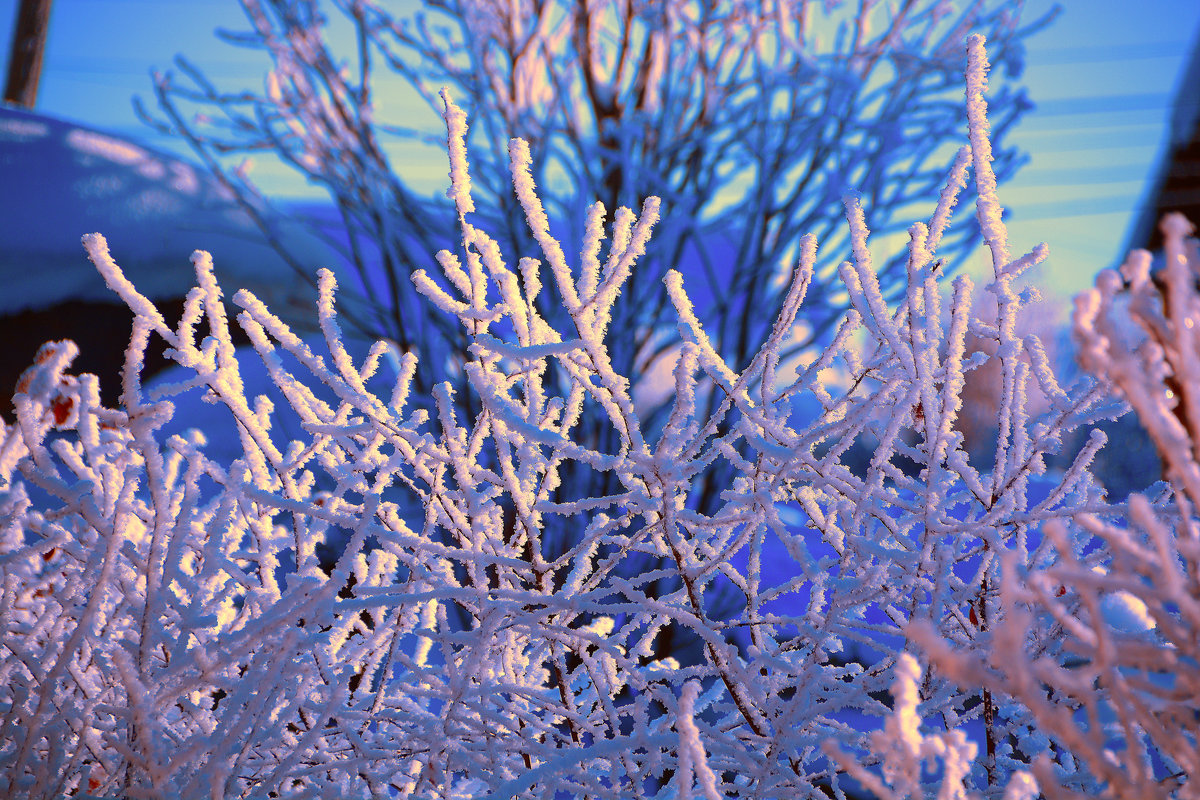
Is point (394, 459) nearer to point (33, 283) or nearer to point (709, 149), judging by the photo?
point (709, 149)

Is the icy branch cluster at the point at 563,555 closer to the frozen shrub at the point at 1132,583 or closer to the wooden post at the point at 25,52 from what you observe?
the frozen shrub at the point at 1132,583

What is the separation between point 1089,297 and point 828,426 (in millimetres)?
338

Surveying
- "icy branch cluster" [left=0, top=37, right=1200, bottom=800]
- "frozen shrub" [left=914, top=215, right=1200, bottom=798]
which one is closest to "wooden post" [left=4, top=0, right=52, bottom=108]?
"icy branch cluster" [left=0, top=37, right=1200, bottom=800]

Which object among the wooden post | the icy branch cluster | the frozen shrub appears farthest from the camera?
the wooden post

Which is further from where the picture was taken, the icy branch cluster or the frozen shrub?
the icy branch cluster

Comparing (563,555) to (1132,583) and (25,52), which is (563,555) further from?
(25,52)

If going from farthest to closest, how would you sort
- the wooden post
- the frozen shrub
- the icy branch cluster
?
the wooden post
the icy branch cluster
the frozen shrub

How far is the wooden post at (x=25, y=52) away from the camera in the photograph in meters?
5.96

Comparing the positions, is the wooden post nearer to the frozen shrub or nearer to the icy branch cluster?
the icy branch cluster

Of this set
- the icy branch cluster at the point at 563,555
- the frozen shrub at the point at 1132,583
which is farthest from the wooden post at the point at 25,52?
the frozen shrub at the point at 1132,583

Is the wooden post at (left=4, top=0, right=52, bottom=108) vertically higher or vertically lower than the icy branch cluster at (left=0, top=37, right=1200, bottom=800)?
higher

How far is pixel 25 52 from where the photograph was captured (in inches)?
236

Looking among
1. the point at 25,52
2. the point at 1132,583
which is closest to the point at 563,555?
the point at 1132,583

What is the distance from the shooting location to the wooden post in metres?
5.96
